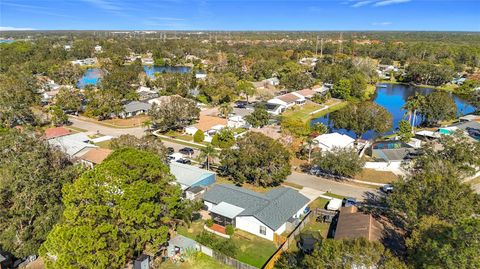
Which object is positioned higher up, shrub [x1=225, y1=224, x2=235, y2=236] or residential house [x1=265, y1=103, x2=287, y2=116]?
residential house [x1=265, y1=103, x2=287, y2=116]

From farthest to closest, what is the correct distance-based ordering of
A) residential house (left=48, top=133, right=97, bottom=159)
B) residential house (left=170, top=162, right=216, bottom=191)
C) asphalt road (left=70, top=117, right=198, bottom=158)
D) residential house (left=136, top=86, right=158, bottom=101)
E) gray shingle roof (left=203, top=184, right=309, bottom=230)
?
residential house (left=136, top=86, right=158, bottom=101)
asphalt road (left=70, top=117, right=198, bottom=158)
residential house (left=48, top=133, right=97, bottom=159)
residential house (left=170, top=162, right=216, bottom=191)
gray shingle roof (left=203, top=184, right=309, bottom=230)

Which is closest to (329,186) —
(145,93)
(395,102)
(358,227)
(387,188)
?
(387,188)

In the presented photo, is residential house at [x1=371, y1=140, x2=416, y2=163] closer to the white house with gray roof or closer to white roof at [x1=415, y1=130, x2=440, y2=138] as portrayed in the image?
white roof at [x1=415, y1=130, x2=440, y2=138]

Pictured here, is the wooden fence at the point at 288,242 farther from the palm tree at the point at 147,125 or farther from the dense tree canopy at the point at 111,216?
the palm tree at the point at 147,125

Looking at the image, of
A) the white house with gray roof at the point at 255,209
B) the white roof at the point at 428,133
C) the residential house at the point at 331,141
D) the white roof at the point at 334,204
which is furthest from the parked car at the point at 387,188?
the white roof at the point at 428,133

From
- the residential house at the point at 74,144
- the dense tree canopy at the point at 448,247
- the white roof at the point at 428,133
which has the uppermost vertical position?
the dense tree canopy at the point at 448,247

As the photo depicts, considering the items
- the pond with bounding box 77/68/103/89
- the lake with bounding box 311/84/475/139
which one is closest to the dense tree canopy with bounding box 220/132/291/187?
the lake with bounding box 311/84/475/139

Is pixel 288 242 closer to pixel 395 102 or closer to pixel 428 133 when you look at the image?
→ pixel 428 133
